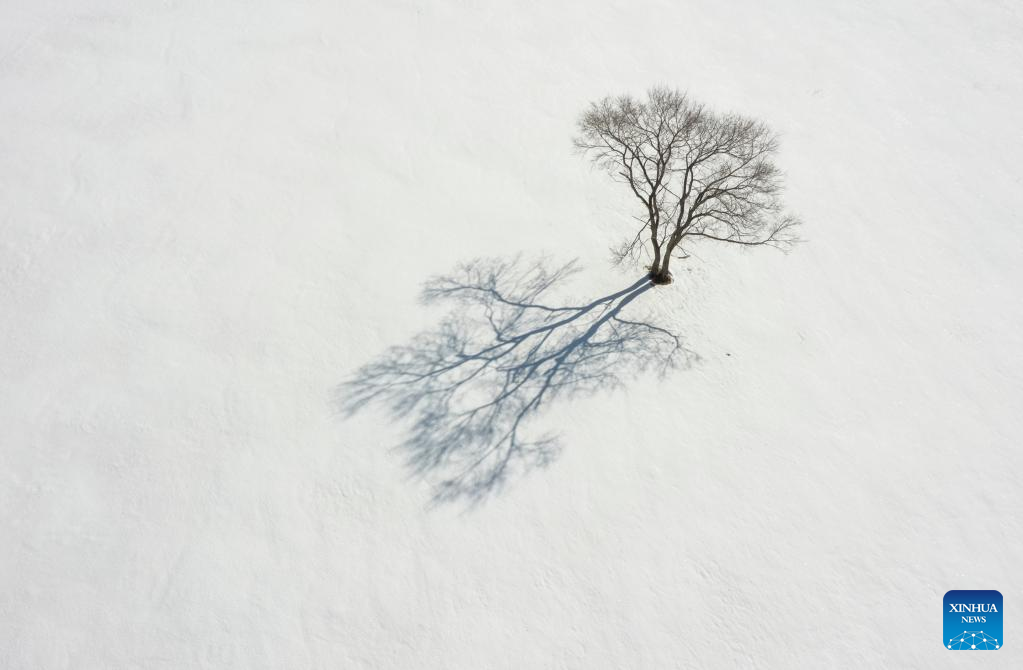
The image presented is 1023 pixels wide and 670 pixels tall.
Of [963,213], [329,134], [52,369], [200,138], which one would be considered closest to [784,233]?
[963,213]

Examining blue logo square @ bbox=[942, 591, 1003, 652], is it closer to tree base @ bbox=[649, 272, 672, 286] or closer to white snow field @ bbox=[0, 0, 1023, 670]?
white snow field @ bbox=[0, 0, 1023, 670]

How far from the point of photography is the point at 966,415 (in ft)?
53.1

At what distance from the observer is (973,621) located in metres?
13.2

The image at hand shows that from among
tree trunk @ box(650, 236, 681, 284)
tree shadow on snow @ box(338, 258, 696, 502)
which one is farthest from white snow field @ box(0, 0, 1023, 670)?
tree trunk @ box(650, 236, 681, 284)

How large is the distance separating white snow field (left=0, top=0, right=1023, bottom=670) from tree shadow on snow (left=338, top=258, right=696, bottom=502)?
157 millimetres

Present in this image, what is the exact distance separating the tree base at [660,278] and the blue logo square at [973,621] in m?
9.38

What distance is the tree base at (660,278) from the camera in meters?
18.3

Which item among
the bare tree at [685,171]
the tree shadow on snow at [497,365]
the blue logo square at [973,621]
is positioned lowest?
the blue logo square at [973,621]

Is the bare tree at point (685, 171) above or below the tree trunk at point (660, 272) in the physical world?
above

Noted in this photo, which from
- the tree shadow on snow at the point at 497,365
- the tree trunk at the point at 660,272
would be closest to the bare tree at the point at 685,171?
the tree trunk at the point at 660,272

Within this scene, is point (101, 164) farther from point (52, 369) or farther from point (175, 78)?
point (52, 369)

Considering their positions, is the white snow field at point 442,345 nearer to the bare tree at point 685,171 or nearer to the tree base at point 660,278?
the tree base at point 660,278

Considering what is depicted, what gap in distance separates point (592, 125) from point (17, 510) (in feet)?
49.7

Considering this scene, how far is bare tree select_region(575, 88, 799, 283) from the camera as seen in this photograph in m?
16.3
